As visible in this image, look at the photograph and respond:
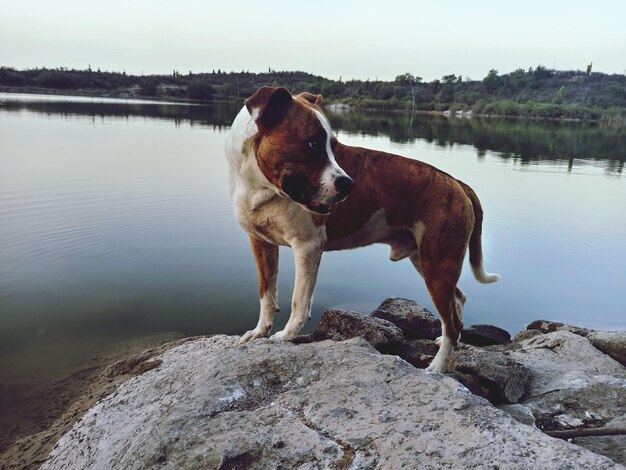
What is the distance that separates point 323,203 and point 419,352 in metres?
2.39

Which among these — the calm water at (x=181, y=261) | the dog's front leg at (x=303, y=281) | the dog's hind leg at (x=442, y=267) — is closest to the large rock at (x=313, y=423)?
the dog's front leg at (x=303, y=281)

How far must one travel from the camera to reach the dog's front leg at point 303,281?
351 cm

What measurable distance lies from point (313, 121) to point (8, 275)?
7108 millimetres

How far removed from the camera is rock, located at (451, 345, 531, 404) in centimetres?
365

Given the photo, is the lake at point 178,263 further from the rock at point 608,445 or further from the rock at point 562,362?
the rock at point 608,445

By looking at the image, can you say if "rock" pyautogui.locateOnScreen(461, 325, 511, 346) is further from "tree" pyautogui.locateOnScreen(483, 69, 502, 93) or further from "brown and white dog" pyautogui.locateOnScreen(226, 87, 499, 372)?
"tree" pyautogui.locateOnScreen(483, 69, 502, 93)

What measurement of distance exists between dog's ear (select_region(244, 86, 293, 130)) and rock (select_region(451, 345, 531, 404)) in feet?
8.09

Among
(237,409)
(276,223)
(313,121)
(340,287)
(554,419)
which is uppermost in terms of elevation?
(313,121)

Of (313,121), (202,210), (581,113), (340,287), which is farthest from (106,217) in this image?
(581,113)

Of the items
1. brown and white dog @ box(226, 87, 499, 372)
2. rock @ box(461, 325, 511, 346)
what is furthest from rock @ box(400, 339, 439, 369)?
rock @ box(461, 325, 511, 346)

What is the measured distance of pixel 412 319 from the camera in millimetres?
5934

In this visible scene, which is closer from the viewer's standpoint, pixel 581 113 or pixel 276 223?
pixel 276 223

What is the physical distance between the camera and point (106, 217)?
11.2 meters

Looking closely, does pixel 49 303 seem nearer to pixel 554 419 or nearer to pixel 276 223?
pixel 276 223
